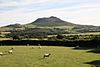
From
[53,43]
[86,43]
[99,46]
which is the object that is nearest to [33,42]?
[53,43]

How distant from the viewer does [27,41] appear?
96375mm

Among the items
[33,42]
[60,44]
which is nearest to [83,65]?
[60,44]

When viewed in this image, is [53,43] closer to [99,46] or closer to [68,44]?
[68,44]

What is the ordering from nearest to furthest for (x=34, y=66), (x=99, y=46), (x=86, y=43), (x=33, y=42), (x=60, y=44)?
(x=34, y=66)
(x=99, y=46)
(x=86, y=43)
(x=60, y=44)
(x=33, y=42)

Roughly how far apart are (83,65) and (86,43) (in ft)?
148

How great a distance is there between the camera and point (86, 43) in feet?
267

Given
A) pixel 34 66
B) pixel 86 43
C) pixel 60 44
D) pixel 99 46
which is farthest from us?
pixel 60 44

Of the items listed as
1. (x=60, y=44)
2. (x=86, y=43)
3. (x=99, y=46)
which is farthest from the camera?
(x=60, y=44)

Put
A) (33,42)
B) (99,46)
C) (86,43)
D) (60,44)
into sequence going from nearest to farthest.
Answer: (99,46) < (86,43) < (60,44) < (33,42)

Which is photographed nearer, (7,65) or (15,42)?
(7,65)

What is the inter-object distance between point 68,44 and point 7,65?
4835cm

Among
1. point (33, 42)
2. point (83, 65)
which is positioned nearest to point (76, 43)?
point (33, 42)

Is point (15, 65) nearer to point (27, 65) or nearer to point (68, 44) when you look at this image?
point (27, 65)

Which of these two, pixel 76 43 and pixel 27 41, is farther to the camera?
pixel 27 41
